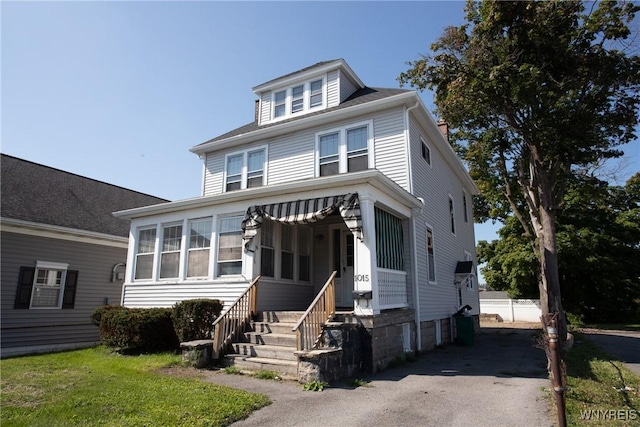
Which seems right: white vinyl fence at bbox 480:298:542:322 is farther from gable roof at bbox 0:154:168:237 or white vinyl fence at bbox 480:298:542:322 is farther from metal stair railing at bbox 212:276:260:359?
gable roof at bbox 0:154:168:237

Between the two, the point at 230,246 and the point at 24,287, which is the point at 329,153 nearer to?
the point at 230,246

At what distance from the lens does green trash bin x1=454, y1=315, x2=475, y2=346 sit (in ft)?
40.9

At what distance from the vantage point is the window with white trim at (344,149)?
11.4m

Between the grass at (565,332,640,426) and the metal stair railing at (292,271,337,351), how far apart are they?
395 cm

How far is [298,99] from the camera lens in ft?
44.9

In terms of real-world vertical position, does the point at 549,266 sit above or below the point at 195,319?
above

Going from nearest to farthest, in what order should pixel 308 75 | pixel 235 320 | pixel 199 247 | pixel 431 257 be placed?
pixel 235 320
pixel 199 247
pixel 431 257
pixel 308 75

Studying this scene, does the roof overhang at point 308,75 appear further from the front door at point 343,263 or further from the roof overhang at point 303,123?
the front door at point 343,263

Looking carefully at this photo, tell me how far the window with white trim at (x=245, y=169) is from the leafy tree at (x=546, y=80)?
18.7ft

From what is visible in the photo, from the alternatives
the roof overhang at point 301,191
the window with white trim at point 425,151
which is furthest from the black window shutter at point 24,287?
the window with white trim at point 425,151

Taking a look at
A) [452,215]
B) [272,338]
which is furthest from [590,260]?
[272,338]

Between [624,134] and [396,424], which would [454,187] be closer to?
[624,134]

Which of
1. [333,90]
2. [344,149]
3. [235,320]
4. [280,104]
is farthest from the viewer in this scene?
[280,104]

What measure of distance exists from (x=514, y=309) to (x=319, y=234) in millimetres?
19077
